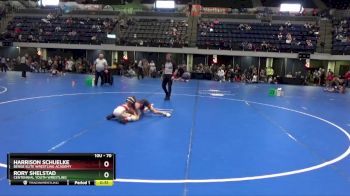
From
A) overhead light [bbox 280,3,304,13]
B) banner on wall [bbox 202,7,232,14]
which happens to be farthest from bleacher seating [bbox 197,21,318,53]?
overhead light [bbox 280,3,304,13]

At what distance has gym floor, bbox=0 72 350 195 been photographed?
5.33 metres

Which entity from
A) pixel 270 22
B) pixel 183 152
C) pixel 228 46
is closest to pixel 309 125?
pixel 183 152

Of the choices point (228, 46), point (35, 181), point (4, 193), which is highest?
point (228, 46)

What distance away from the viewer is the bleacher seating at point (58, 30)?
32219 mm

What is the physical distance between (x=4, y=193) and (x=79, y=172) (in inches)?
84.3

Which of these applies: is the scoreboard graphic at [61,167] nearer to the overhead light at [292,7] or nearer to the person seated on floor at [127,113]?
the person seated on floor at [127,113]

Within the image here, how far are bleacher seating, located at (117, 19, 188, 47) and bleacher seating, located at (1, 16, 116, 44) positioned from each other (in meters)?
1.83

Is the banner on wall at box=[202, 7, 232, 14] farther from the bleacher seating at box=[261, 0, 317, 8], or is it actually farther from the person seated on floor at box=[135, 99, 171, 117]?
the person seated on floor at box=[135, 99, 171, 117]

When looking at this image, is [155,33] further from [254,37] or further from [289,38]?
[289,38]

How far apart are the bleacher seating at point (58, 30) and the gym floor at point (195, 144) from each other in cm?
2018

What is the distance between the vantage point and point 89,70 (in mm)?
30203

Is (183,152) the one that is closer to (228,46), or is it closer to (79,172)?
(79,172)

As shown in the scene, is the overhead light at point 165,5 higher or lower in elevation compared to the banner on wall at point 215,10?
higher

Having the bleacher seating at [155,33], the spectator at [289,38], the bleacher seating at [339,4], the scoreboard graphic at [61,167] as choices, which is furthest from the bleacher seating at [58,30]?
the scoreboard graphic at [61,167]
